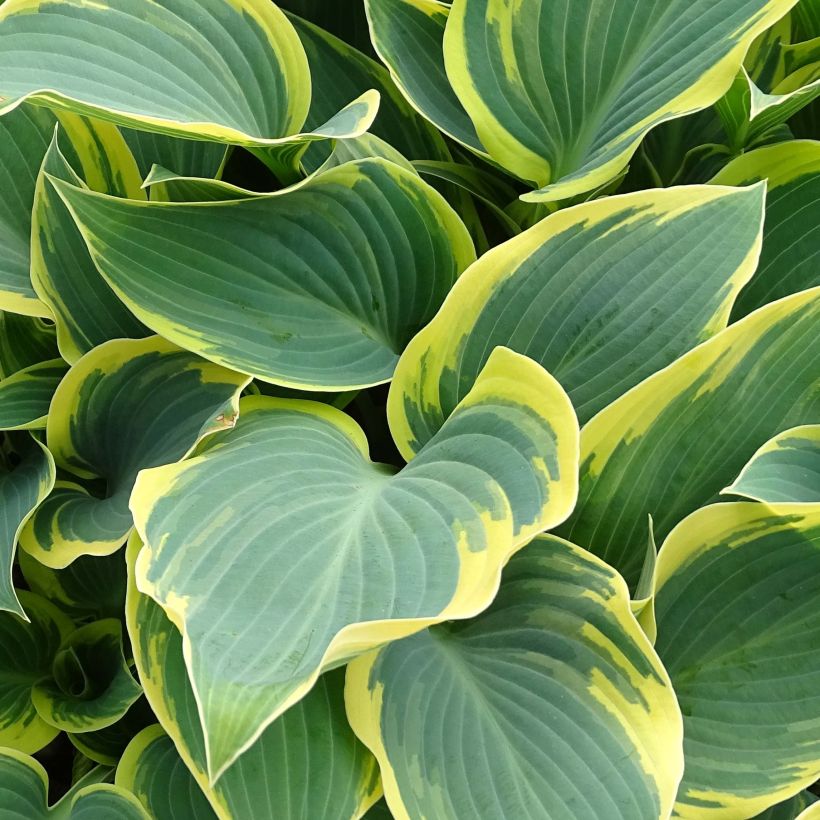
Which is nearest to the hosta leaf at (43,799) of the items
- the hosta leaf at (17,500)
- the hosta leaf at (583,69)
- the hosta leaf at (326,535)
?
the hosta leaf at (17,500)

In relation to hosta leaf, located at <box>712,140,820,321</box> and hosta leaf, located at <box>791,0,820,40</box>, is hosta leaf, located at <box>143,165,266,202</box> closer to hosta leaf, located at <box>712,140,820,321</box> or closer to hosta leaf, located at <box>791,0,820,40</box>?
hosta leaf, located at <box>712,140,820,321</box>

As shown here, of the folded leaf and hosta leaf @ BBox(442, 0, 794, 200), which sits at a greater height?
hosta leaf @ BBox(442, 0, 794, 200)

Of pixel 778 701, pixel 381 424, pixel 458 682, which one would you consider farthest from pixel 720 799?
pixel 381 424

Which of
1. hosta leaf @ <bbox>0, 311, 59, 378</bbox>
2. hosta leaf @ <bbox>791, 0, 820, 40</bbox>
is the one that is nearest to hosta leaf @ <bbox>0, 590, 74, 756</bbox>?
hosta leaf @ <bbox>0, 311, 59, 378</bbox>

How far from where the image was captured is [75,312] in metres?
0.78


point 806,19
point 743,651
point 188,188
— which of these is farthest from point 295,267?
point 806,19

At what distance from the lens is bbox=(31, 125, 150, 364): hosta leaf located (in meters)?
0.73

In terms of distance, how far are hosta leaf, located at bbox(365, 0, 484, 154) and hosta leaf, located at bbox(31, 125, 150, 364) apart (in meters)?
0.28

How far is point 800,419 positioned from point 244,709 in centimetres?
48

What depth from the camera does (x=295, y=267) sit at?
73cm

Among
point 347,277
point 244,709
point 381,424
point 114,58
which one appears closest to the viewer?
point 244,709

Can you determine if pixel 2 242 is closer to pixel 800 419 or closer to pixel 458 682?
pixel 458 682

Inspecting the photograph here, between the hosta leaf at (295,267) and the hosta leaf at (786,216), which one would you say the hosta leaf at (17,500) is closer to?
the hosta leaf at (295,267)

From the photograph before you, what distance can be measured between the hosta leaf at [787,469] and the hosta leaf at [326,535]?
17cm
